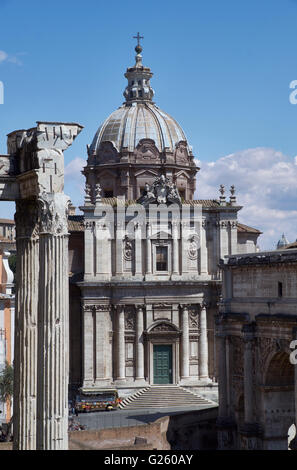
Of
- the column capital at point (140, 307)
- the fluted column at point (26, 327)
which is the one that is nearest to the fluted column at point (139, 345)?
the column capital at point (140, 307)

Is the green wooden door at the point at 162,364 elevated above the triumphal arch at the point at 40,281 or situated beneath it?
situated beneath

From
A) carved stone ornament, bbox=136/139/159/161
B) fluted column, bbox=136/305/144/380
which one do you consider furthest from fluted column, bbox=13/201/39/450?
carved stone ornament, bbox=136/139/159/161

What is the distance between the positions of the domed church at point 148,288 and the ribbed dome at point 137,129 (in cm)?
589

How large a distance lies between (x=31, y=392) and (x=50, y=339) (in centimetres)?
190

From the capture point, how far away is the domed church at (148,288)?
52.4 meters

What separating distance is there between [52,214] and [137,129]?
149ft

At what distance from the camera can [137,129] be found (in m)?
59.4

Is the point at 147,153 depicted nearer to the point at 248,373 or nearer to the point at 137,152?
the point at 137,152

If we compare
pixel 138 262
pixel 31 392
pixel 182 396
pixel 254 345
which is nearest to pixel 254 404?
pixel 254 345

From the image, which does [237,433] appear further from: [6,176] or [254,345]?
[6,176]

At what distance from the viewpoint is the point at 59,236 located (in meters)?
14.6

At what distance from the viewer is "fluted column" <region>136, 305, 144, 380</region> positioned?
172 ft

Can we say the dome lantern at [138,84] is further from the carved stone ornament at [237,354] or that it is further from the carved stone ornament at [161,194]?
the carved stone ornament at [237,354]

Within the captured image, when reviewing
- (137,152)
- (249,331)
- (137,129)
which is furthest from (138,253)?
(249,331)
